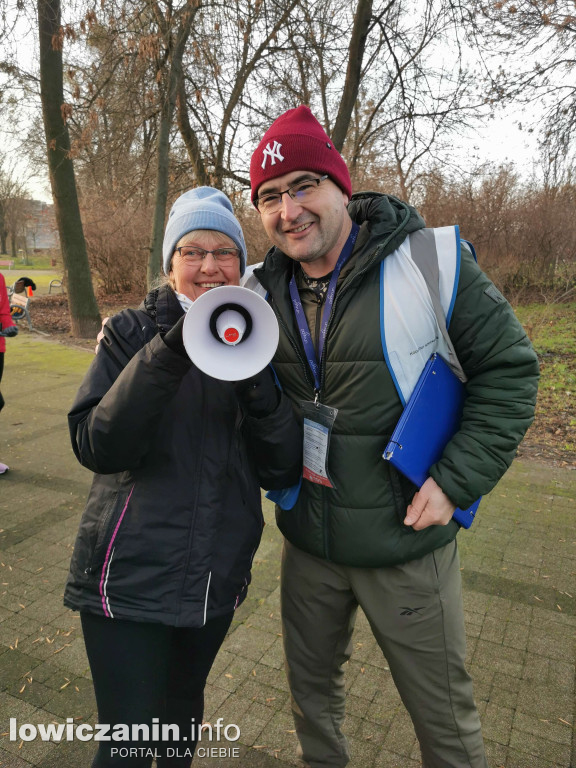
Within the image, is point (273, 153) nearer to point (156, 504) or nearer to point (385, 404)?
point (385, 404)

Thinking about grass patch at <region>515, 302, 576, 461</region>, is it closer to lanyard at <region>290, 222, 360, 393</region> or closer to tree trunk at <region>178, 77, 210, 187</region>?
lanyard at <region>290, 222, 360, 393</region>

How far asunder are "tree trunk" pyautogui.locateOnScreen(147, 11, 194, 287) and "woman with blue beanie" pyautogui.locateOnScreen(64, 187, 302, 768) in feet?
22.8

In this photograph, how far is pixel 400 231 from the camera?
1.77m

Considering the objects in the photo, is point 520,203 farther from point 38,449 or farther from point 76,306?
point 38,449

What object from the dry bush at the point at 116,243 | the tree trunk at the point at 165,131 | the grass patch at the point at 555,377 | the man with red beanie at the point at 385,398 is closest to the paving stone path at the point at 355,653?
the man with red beanie at the point at 385,398

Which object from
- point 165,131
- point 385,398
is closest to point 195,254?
point 385,398

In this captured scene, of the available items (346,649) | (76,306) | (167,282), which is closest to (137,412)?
(167,282)

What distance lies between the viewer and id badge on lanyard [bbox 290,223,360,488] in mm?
1806

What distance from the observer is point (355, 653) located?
279 cm

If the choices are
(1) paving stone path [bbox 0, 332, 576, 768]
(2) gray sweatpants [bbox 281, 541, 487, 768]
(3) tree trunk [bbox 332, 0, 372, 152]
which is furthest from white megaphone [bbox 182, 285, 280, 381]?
(3) tree trunk [bbox 332, 0, 372, 152]

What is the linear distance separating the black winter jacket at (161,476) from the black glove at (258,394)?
4 cm

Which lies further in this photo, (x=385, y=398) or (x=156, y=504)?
(x=385, y=398)

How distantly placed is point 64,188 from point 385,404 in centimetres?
1130

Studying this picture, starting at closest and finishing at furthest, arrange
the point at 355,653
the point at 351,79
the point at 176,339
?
1. the point at 176,339
2. the point at 355,653
3. the point at 351,79
